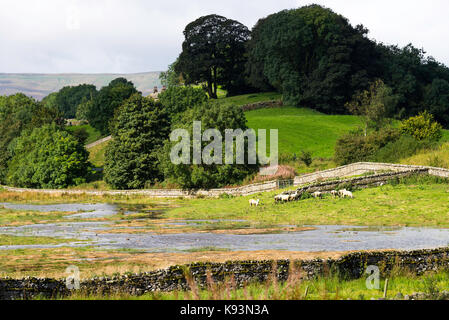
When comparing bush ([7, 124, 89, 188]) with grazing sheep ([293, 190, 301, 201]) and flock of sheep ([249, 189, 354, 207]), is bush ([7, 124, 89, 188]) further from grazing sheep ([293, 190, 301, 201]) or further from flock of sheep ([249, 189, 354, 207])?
grazing sheep ([293, 190, 301, 201])

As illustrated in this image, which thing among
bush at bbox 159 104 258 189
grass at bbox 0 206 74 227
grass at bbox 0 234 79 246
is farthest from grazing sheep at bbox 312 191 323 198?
grass at bbox 0 234 79 246

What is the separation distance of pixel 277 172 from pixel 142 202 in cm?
1487

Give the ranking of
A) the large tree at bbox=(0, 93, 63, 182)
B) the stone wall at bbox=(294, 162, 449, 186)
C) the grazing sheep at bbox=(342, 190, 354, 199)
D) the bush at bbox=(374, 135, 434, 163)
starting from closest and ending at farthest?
the grazing sheep at bbox=(342, 190, 354, 199)
the stone wall at bbox=(294, 162, 449, 186)
the bush at bbox=(374, 135, 434, 163)
the large tree at bbox=(0, 93, 63, 182)

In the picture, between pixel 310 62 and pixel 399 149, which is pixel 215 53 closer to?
pixel 310 62

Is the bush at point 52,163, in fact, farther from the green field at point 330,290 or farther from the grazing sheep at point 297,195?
the green field at point 330,290

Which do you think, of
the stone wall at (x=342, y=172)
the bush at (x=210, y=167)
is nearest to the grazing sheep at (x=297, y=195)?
the stone wall at (x=342, y=172)

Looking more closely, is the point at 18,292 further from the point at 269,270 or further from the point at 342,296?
the point at 342,296

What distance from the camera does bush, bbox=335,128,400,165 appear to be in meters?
61.0

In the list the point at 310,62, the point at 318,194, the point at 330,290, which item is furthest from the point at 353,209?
the point at 310,62

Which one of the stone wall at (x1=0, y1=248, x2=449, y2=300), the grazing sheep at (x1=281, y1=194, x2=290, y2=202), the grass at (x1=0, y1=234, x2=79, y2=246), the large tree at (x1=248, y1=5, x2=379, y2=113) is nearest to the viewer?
the stone wall at (x1=0, y1=248, x2=449, y2=300)

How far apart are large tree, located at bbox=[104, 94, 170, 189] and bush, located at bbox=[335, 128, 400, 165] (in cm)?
2314

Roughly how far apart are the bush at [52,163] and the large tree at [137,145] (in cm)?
891

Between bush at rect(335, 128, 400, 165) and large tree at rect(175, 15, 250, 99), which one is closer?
bush at rect(335, 128, 400, 165)

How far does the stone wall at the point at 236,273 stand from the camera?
16.8 m
